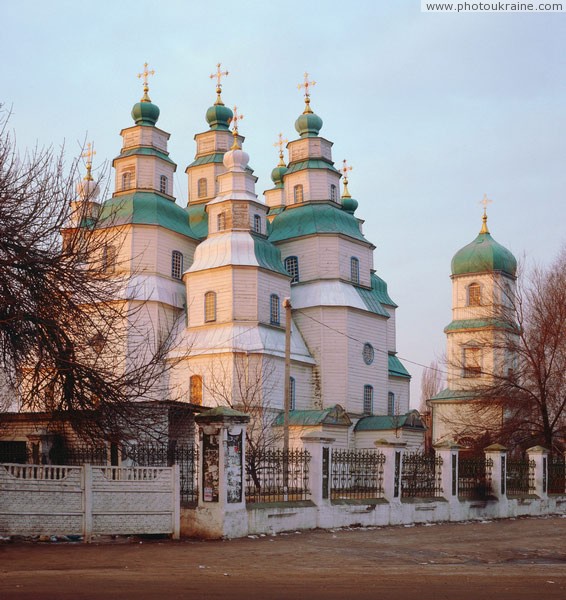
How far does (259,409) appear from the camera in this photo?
112 feet

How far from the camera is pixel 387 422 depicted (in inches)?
1586

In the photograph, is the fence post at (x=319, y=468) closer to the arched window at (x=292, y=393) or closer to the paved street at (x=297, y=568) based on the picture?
the paved street at (x=297, y=568)

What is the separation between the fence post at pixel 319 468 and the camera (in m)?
17.7

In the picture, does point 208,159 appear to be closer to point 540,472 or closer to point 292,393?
point 292,393

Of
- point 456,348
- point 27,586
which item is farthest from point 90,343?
point 456,348

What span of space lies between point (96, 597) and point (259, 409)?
25694mm

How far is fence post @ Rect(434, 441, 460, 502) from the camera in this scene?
21.4 metres

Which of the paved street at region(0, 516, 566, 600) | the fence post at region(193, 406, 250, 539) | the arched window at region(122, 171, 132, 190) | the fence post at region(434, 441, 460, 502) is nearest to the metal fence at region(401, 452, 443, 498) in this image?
the fence post at region(434, 441, 460, 502)

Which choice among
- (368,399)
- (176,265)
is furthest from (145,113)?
(368,399)

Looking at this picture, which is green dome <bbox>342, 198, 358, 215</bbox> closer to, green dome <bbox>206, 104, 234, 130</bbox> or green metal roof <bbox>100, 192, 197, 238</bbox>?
green dome <bbox>206, 104, 234, 130</bbox>

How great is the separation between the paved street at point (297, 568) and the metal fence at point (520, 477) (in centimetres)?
743

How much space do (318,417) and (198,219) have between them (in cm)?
1435

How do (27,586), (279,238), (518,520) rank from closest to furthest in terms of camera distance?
(27,586), (518,520), (279,238)

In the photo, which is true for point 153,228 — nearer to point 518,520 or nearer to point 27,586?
point 518,520
